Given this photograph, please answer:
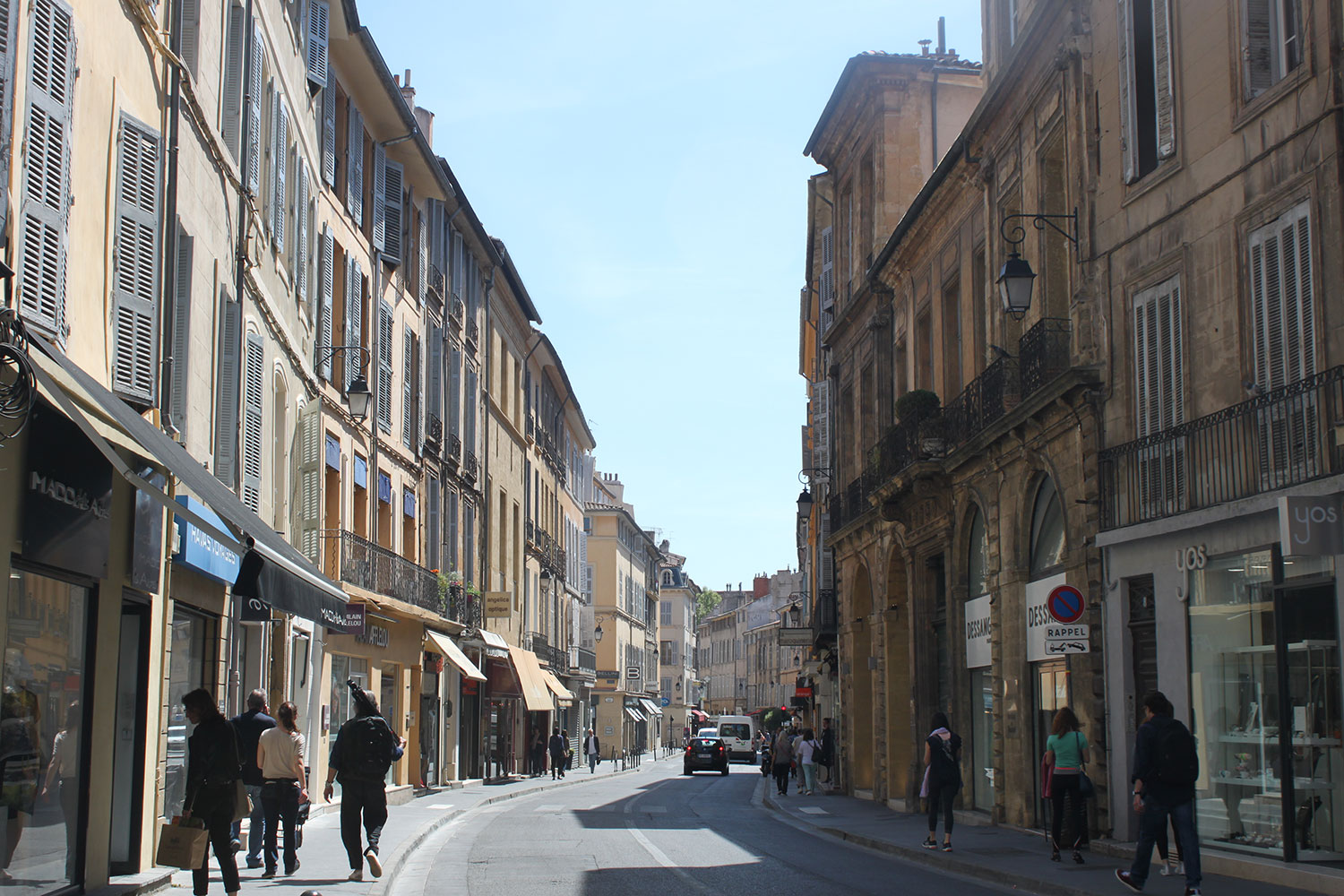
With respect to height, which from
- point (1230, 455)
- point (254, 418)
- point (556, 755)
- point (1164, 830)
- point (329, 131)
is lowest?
point (556, 755)

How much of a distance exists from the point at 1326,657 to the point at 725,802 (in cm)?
2077

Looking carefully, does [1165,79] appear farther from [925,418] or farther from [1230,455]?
[925,418]

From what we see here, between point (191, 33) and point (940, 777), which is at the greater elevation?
point (191, 33)

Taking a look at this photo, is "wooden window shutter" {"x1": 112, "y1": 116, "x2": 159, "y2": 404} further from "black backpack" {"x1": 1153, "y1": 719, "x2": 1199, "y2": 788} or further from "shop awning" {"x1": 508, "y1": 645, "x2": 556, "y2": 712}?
"shop awning" {"x1": 508, "y1": 645, "x2": 556, "y2": 712}

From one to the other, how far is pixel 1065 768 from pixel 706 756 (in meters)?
43.4

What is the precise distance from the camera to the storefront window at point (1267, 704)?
41.6ft

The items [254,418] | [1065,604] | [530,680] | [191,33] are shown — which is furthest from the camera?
[530,680]

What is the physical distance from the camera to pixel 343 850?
651 inches

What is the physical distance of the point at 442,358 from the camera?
33.4m

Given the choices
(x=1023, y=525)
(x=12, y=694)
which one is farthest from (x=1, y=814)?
(x=1023, y=525)

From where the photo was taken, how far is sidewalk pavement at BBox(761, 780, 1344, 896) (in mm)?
12750

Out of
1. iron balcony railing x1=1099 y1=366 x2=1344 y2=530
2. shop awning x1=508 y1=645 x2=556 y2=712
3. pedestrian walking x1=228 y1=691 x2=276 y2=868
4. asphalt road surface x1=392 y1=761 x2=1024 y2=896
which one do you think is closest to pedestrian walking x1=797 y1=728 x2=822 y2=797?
asphalt road surface x1=392 y1=761 x2=1024 y2=896

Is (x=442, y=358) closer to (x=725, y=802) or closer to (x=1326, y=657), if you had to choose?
(x=725, y=802)

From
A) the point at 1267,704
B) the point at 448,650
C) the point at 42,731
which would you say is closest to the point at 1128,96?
the point at 1267,704
